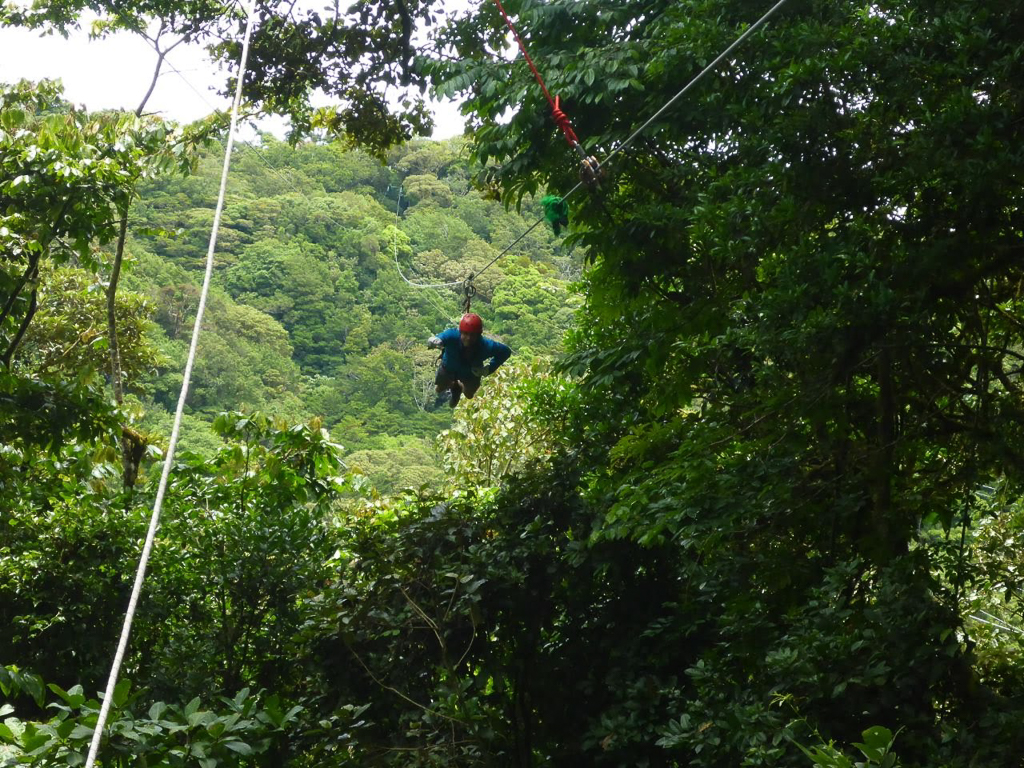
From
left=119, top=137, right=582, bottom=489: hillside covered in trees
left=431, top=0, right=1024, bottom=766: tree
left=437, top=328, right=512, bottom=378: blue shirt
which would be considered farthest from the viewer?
left=119, top=137, right=582, bottom=489: hillside covered in trees

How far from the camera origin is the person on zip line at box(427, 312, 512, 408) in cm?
412

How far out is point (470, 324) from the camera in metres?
4.07

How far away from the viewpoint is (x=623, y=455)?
12.8 feet

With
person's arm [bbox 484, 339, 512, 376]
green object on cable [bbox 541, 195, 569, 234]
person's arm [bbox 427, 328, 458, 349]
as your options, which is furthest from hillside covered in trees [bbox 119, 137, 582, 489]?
green object on cable [bbox 541, 195, 569, 234]

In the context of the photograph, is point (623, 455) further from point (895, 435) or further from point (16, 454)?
point (16, 454)

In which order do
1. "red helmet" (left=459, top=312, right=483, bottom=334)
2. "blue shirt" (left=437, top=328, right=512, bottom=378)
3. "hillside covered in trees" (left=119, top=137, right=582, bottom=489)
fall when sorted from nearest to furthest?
"red helmet" (left=459, top=312, right=483, bottom=334), "blue shirt" (left=437, top=328, right=512, bottom=378), "hillside covered in trees" (left=119, top=137, right=582, bottom=489)

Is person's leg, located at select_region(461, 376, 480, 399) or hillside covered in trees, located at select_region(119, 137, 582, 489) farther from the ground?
hillside covered in trees, located at select_region(119, 137, 582, 489)

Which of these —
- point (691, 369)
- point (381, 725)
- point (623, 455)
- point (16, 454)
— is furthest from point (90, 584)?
point (691, 369)

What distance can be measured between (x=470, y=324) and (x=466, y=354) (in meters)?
0.17

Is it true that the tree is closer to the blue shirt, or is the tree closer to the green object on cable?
the green object on cable

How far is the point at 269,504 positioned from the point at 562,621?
1.55 meters

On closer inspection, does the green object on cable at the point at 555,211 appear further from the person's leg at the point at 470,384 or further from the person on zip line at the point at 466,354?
the person's leg at the point at 470,384

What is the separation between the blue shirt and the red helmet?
70mm

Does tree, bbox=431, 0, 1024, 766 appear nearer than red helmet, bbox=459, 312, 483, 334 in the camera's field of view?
Answer: Yes
